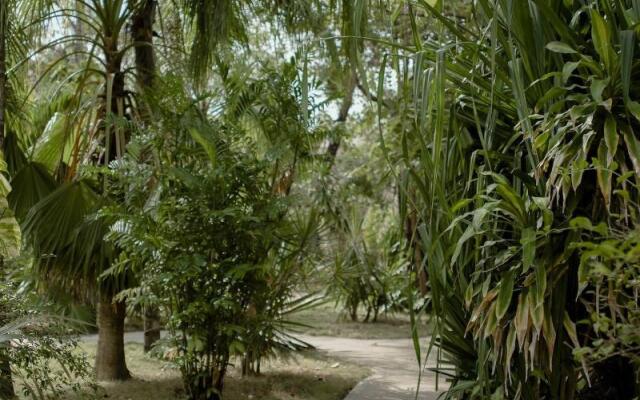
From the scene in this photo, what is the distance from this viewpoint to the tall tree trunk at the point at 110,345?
26.0 ft

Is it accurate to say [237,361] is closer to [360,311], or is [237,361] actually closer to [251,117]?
[251,117]

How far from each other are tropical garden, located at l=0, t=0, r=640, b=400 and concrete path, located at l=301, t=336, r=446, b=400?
0.81 feet

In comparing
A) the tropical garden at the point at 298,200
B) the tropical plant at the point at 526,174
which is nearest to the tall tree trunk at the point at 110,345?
the tropical garden at the point at 298,200

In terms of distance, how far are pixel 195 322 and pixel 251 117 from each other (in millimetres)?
2350

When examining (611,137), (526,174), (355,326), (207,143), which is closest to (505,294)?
(526,174)

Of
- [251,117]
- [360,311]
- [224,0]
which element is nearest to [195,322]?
[251,117]

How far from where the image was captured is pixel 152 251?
21.9ft

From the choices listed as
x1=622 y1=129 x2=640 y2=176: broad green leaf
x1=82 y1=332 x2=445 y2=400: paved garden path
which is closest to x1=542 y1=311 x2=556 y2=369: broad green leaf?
x1=622 y1=129 x2=640 y2=176: broad green leaf

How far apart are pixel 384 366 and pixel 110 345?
3714mm

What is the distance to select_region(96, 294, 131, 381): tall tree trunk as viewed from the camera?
794 cm

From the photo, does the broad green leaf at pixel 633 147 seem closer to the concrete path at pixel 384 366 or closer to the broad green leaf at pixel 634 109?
the broad green leaf at pixel 634 109

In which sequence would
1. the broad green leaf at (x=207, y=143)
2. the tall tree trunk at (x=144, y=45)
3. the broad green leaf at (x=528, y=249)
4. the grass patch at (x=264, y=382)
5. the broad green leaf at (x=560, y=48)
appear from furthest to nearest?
1. the tall tree trunk at (x=144, y=45)
2. the grass patch at (x=264, y=382)
3. the broad green leaf at (x=207, y=143)
4. the broad green leaf at (x=560, y=48)
5. the broad green leaf at (x=528, y=249)

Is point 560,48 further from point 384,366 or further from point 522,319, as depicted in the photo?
point 384,366

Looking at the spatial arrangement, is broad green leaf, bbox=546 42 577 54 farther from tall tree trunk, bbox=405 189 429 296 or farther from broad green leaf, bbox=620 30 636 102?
tall tree trunk, bbox=405 189 429 296
